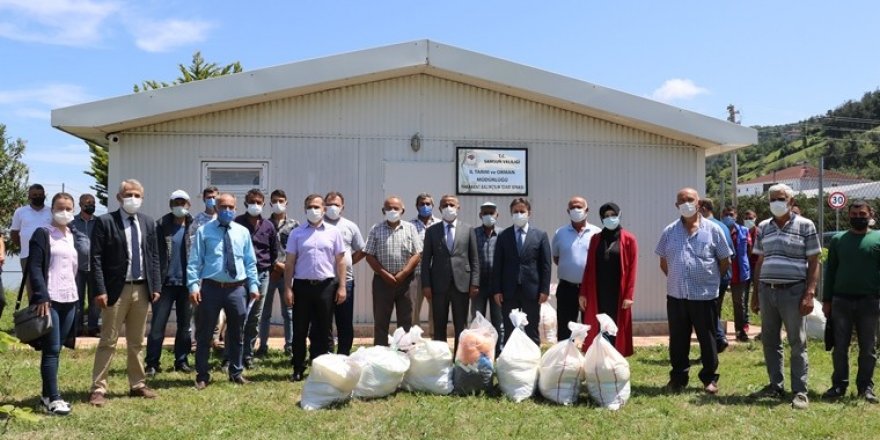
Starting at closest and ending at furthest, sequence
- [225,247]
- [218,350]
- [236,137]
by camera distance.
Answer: [225,247]
[218,350]
[236,137]

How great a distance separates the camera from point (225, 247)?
6.83 metres

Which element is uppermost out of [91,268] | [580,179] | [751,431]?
[580,179]

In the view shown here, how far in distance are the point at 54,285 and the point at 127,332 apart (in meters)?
0.86

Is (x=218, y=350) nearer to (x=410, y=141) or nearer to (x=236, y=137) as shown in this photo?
(x=236, y=137)

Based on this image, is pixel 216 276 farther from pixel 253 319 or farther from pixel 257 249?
pixel 253 319

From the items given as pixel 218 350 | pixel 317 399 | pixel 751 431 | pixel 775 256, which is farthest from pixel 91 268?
pixel 775 256

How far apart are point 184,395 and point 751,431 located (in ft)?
15.9

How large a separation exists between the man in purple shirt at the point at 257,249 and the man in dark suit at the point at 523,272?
8.29 ft

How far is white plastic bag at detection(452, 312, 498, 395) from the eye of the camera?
21.4ft

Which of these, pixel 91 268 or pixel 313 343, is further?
pixel 313 343

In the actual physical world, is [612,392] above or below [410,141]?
below

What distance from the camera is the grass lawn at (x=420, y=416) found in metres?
5.37

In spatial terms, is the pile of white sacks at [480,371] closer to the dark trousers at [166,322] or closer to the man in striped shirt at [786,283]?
the man in striped shirt at [786,283]

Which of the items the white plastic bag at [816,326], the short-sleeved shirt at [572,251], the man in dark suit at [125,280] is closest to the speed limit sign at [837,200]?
the white plastic bag at [816,326]
